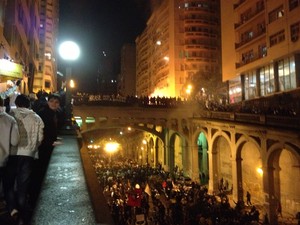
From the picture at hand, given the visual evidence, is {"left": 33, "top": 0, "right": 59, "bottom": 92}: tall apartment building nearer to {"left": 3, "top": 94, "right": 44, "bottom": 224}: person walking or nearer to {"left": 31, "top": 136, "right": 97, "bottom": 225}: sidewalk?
{"left": 3, "top": 94, "right": 44, "bottom": 224}: person walking

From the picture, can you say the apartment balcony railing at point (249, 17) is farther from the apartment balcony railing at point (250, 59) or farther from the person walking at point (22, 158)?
the person walking at point (22, 158)

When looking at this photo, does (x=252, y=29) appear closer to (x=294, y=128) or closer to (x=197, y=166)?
(x=197, y=166)

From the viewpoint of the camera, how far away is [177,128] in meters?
38.4

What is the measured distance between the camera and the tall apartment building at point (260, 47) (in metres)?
26.8

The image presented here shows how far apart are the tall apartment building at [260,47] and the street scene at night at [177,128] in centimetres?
13

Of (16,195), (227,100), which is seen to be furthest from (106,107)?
(16,195)

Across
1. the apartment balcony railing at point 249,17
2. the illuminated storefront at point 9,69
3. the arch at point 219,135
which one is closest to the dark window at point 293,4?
the apartment balcony railing at point 249,17

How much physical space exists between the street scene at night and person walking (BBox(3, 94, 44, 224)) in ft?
0.06

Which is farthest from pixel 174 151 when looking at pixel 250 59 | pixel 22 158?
pixel 22 158

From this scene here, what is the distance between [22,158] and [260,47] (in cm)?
3223

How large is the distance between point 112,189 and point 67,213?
21221 millimetres

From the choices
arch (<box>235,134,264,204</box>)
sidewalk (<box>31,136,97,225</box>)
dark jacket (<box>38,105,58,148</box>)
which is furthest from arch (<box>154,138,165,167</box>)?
sidewalk (<box>31,136,97,225</box>)

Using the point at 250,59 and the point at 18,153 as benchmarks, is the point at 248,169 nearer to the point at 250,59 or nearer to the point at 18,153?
the point at 250,59

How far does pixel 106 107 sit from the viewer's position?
3625 cm
